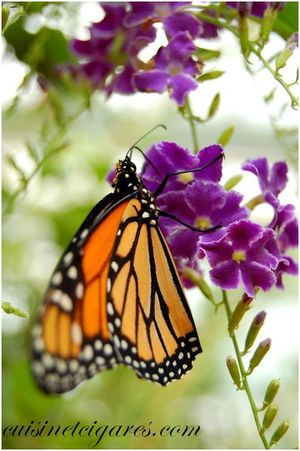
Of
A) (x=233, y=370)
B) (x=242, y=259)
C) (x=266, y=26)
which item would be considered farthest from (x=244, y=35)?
(x=233, y=370)

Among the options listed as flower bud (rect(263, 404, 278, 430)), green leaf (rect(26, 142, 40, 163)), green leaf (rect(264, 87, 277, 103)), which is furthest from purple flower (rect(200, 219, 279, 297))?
green leaf (rect(26, 142, 40, 163))

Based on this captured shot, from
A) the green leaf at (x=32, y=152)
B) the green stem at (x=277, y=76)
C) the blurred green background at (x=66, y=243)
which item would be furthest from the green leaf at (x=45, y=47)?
the green stem at (x=277, y=76)

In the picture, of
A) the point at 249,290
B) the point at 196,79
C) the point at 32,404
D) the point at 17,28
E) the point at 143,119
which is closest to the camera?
the point at 249,290

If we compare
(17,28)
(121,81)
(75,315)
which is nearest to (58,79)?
(17,28)

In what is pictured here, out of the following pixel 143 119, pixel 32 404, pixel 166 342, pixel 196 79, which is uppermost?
pixel 196 79

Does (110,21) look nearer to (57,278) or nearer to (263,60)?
(263,60)

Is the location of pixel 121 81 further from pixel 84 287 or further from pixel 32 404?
pixel 32 404

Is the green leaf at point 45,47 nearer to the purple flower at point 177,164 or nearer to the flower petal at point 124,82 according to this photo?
the flower petal at point 124,82
